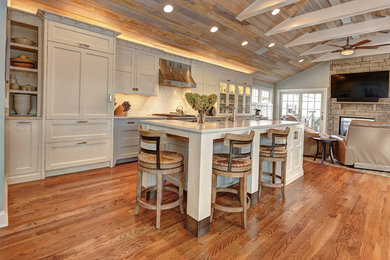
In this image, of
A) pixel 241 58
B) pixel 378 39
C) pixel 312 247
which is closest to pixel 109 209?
pixel 312 247

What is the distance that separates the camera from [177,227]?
81.1 inches

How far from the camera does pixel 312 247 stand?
1.82 metres

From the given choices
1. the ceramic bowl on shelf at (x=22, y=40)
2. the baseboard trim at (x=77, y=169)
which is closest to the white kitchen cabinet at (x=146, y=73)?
the baseboard trim at (x=77, y=169)

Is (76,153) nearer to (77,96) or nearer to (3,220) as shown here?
(77,96)

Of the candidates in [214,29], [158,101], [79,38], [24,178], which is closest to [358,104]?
[214,29]

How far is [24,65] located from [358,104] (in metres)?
9.26

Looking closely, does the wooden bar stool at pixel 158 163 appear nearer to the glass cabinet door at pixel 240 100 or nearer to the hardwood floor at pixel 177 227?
the hardwood floor at pixel 177 227

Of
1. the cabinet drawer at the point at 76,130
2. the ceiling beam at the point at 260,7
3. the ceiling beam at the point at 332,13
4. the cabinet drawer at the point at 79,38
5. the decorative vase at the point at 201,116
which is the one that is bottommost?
the cabinet drawer at the point at 76,130

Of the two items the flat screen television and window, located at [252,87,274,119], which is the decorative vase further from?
the flat screen television

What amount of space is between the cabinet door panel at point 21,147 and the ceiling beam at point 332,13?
498cm

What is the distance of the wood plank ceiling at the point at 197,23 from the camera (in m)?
3.44

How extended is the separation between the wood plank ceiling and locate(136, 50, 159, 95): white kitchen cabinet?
363mm

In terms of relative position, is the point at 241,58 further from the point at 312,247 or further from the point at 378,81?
the point at 312,247

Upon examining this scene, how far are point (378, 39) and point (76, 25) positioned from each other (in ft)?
24.2
